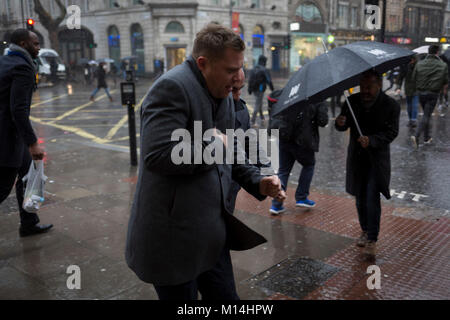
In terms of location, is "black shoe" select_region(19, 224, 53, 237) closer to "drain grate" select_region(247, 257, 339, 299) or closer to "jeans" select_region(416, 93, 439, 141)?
"drain grate" select_region(247, 257, 339, 299)

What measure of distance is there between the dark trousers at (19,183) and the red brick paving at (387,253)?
2.48 meters

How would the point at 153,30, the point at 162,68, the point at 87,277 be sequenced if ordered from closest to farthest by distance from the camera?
the point at 87,277, the point at 162,68, the point at 153,30

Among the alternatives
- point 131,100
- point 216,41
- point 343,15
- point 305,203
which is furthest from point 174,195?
point 343,15

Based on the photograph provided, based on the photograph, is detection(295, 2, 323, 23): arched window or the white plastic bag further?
detection(295, 2, 323, 23): arched window

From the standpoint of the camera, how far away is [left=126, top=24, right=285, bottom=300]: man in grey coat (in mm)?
1964

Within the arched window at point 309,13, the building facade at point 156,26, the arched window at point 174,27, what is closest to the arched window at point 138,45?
the building facade at point 156,26

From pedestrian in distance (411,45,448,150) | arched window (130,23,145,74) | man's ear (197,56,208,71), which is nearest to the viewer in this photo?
man's ear (197,56,208,71)

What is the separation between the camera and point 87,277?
12.5ft

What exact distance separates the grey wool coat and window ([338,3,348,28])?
4795cm

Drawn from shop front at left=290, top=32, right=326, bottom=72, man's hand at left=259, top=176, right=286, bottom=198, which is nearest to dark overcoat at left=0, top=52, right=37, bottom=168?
man's hand at left=259, top=176, right=286, bottom=198

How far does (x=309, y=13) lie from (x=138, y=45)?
57.6 feet
